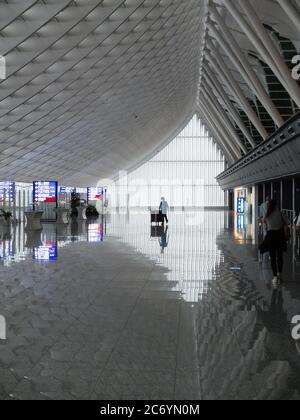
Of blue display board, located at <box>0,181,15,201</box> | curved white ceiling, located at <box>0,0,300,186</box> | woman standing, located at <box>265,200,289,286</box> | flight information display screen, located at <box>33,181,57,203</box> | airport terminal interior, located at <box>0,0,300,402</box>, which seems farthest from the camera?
blue display board, located at <box>0,181,15,201</box>

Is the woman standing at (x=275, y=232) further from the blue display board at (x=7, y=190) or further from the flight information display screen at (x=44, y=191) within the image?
the blue display board at (x=7, y=190)

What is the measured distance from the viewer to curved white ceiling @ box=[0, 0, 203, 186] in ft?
49.6

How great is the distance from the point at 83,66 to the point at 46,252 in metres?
7.46

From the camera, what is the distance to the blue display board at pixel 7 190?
39.0 metres

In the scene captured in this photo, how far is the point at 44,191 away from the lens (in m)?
35.4

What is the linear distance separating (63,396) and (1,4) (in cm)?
1023

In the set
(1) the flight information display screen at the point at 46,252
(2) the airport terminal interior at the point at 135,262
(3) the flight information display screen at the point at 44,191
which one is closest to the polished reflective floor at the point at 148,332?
(2) the airport terminal interior at the point at 135,262

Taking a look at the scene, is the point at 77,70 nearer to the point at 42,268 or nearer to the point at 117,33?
the point at 117,33

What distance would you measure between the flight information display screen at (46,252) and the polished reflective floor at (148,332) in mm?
1476

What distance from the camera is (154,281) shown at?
34.5 ft

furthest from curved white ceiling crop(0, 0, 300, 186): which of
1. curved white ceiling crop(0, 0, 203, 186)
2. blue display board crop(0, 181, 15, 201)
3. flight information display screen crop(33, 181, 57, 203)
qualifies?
flight information display screen crop(33, 181, 57, 203)

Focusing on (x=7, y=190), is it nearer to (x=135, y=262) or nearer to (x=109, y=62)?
(x=109, y=62)

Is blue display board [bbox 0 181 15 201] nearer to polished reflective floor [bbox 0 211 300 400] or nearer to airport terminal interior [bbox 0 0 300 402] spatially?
airport terminal interior [bbox 0 0 300 402]

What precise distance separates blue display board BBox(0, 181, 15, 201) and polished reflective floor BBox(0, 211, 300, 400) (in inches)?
1065
